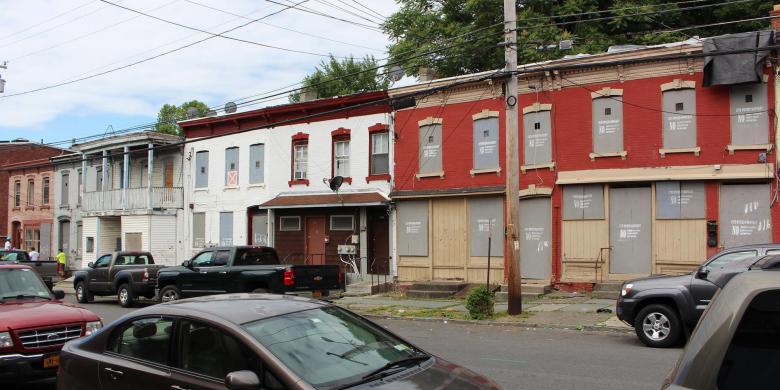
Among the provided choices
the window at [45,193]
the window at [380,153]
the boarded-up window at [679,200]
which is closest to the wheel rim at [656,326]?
the boarded-up window at [679,200]

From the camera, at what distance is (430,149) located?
23.4 meters

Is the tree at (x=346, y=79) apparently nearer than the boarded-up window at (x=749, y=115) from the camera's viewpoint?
No

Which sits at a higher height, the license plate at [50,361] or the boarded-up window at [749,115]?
the boarded-up window at [749,115]

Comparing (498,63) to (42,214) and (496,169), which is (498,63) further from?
(42,214)

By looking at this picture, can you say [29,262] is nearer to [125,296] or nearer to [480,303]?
[125,296]

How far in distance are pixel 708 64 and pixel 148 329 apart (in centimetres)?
1694

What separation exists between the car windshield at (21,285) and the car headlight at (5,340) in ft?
5.57

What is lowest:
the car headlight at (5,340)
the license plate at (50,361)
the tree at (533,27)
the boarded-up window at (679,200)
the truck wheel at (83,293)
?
the truck wheel at (83,293)

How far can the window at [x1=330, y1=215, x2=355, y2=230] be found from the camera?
25656 millimetres

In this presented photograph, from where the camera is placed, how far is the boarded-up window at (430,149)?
23203 millimetres

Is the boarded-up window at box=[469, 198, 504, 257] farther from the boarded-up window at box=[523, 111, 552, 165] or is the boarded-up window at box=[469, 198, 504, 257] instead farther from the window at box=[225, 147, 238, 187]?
the window at box=[225, 147, 238, 187]

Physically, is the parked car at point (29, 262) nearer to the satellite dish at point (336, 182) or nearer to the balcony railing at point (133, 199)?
the balcony railing at point (133, 199)

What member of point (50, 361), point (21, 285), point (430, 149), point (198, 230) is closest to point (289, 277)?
point (21, 285)

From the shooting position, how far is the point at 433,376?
15.4 ft
